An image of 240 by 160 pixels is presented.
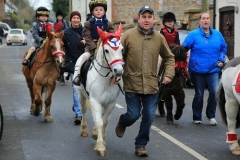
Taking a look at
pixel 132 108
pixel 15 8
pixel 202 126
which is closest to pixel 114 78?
pixel 132 108

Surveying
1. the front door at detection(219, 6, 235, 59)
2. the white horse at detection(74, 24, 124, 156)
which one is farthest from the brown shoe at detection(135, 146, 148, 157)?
the front door at detection(219, 6, 235, 59)

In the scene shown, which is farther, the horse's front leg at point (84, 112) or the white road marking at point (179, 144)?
the horse's front leg at point (84, 112)

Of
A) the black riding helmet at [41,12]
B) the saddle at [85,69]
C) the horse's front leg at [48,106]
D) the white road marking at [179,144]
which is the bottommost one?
the white road marking at [179,144]

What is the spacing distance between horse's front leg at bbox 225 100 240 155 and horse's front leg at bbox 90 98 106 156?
198cm

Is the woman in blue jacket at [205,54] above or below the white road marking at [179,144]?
above

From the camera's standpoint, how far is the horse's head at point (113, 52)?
6.99m

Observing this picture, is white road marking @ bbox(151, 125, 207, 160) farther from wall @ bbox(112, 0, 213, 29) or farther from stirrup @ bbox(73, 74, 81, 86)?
wall @ bbox(112, 0, 213, 29)

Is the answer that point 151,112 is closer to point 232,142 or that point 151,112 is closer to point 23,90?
→ point 232,142

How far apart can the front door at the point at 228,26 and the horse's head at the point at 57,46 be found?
48.2 ft

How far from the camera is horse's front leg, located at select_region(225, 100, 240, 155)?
8.10 meters

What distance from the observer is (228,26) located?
944 inches

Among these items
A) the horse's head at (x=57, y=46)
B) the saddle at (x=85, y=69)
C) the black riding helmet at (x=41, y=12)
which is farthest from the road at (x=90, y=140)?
the black riding helmet at (x=41, y=12)

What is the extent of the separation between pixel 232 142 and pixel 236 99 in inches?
25.8

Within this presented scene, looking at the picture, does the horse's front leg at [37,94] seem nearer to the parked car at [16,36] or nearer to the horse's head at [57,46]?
the horse's head at [57,46]
